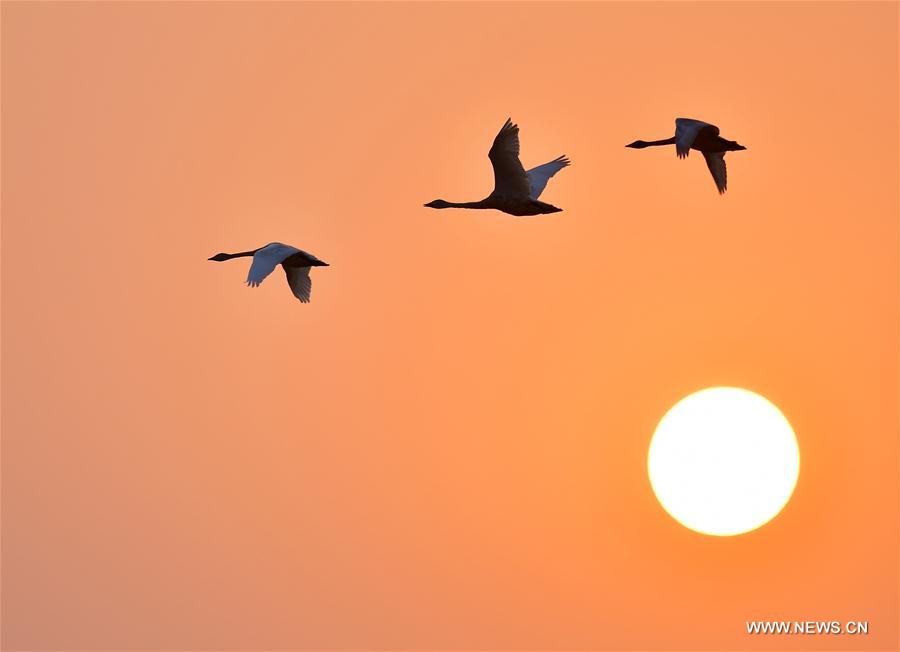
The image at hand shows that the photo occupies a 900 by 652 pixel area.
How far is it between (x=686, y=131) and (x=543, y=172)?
4.81 meters

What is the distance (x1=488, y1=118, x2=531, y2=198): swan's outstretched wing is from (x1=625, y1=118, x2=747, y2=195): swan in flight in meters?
2.29

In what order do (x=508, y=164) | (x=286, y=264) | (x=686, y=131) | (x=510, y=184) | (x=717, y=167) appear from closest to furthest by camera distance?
(x=686, y=131) < (x=508, y=164) < (x=510, y=184) < (x=717, y=167) < (x=286, y=264)

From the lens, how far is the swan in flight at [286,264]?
25.7m

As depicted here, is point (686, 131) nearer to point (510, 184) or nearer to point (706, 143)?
point (706, 143)

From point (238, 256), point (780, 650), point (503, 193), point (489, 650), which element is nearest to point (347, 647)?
point (489, 650)

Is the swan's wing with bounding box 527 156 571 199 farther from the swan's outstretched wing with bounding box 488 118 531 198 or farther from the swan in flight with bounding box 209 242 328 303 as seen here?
the swan in flight with bounding box 209 242 328 303

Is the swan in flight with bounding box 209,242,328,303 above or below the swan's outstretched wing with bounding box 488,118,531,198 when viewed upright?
below

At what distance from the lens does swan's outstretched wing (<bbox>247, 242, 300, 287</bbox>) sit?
82.9 ft

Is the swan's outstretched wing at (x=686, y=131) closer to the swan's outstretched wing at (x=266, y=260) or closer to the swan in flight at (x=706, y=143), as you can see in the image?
the swan in flight at (x=706, y=143)

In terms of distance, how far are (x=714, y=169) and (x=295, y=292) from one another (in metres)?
7.30

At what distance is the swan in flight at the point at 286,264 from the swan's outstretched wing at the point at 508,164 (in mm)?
3229

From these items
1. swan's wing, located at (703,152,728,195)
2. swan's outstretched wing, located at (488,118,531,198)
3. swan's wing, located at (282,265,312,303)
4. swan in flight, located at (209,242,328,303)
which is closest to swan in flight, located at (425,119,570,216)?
swan's outstretched wing, located at (488,118,531,198)

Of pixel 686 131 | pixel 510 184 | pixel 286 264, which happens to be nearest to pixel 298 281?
pixel 286 264

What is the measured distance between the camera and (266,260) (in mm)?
A: 26547
